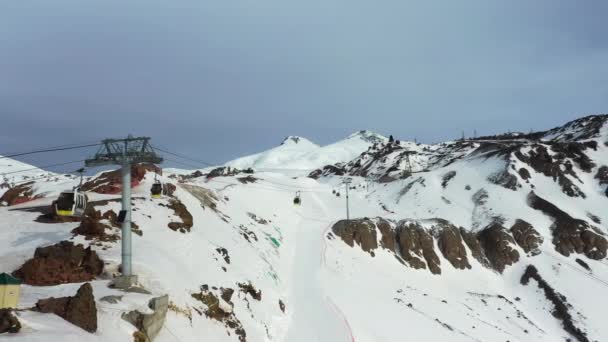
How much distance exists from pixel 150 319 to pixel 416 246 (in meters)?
59.8

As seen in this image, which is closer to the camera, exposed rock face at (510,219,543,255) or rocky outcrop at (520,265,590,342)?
rocky outcrop at (520,265,590,342)

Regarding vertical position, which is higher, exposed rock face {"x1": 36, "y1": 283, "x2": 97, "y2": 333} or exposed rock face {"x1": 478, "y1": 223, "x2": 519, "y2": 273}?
exposed rock face {"x1": 36, "y1": 283, "x2": 97, "y2": 333}

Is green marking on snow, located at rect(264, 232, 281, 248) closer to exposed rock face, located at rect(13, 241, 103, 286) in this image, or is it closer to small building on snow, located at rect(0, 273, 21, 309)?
exposed rock face, located at rect(13, 241, 103, 286)

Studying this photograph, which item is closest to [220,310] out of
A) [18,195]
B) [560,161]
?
[18,195]

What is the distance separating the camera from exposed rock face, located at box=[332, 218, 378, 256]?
65606mm

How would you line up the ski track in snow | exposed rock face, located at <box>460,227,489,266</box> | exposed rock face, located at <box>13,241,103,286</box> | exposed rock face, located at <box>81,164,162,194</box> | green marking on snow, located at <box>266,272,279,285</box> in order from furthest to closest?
exposed rock face, located at <box>460,227,489,266</box>
exposed rock face, located at <box>81,164,162,194</box>
green marking on snow, located at <box>266,272,279,285</box>
the ski track in snow
exposed rock face, located at <box>13,241,103,286</box>

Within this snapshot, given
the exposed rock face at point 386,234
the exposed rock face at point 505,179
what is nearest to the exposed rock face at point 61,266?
the exposed rock face at point 386,234

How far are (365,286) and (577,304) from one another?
1455 inches

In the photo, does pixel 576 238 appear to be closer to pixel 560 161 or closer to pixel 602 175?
pixel 602 175

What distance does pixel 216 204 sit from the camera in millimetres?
56688

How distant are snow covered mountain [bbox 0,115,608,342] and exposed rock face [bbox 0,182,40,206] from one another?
0.68 metres

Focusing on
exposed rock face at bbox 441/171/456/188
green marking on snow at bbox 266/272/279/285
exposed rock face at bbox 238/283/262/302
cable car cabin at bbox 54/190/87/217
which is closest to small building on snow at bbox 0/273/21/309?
cable car cabin at bbox 54/190/87/217

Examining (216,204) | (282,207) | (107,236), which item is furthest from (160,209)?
(282,207)

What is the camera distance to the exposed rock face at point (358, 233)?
65.6 metres
